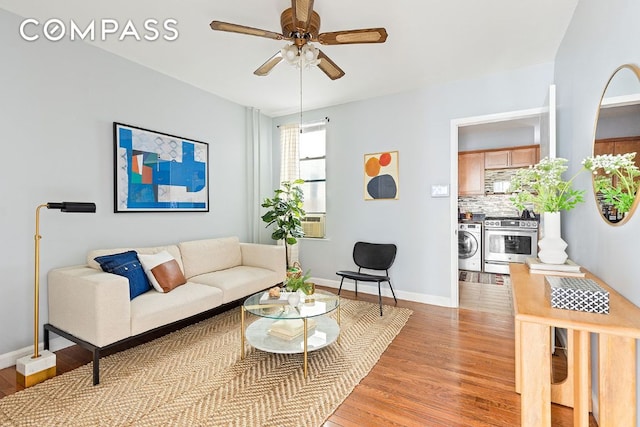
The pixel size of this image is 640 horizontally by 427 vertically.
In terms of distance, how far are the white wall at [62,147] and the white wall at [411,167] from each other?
2.07 m

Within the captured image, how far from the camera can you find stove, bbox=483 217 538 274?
16.9 ft

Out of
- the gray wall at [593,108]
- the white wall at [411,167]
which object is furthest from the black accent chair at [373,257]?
the gray wall at [593,108]

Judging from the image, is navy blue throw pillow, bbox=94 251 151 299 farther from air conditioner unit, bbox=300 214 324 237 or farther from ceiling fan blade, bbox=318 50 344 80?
air conditioner unit, bbox=300 214 324 237

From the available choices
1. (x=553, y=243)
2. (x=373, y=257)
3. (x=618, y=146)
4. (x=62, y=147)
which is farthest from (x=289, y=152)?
(x=618, y=146)

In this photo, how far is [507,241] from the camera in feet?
17.4

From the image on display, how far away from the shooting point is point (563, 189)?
199 cm

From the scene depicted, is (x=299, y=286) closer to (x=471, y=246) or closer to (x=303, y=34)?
(x=303, y=34)

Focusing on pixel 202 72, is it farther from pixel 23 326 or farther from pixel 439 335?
pixel 439 335

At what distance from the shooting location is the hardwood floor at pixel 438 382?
1.71 meters

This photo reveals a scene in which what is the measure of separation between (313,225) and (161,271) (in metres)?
2.33

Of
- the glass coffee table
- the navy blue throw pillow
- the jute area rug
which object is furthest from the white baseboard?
the glass coffee table

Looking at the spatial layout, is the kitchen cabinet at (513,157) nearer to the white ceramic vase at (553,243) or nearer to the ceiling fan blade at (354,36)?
the white ceramic vase at (553,243)

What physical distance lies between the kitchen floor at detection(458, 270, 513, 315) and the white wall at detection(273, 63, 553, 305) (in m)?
0.43

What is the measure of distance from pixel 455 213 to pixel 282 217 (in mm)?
2199
